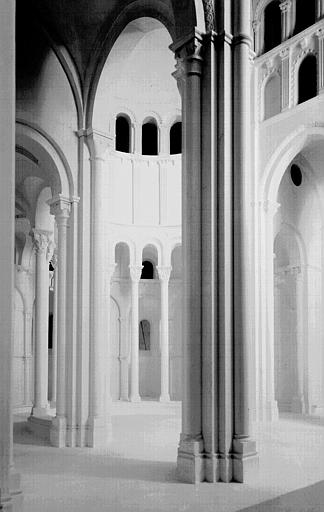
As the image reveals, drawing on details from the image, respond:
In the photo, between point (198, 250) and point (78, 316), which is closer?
point (198, 250)

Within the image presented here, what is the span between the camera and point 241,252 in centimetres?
891

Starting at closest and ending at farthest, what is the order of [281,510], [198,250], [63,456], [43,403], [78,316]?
[281,510] → [198,250] → [63,456] → [78,316] → [43,403]

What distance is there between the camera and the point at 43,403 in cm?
1562

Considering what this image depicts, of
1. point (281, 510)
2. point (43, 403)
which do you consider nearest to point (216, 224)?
point (281, 510)

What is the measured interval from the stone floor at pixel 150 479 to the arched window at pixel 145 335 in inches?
472

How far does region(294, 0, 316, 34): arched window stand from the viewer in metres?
16.5

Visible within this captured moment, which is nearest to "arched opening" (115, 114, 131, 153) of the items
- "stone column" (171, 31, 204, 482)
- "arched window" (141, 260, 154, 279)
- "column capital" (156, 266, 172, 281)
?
"column capital" (156, 266, 172, 281)

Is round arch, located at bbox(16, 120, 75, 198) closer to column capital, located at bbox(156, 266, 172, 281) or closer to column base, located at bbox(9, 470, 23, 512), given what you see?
column base, located at bbox(9, 470, 23, 512)

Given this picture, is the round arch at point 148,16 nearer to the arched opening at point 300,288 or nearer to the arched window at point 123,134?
the arched opening at point 300,288

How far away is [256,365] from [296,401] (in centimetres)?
363

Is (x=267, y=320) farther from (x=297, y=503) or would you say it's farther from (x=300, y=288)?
(x=297, y=503)

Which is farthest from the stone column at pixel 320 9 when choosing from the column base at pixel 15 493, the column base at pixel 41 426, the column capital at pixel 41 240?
the column base at pixel 15 493

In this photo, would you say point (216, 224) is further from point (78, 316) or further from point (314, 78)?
point (314, 78)

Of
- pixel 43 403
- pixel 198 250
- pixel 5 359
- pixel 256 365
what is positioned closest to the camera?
pixel 5 359
